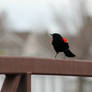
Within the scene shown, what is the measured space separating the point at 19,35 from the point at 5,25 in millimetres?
7416

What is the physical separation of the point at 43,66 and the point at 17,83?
18 centimetres

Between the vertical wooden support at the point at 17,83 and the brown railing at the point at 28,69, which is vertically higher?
the brown railing at the point at 28,69

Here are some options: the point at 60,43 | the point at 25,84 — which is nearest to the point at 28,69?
the point at 25,84

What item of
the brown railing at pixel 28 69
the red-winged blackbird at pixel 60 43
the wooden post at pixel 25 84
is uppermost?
the brown railing at pixel 28 69

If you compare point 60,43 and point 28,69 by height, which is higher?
point 28,69

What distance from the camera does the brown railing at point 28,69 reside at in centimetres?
250

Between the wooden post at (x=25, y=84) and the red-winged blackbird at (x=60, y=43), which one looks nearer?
the wooden post at (x=25, y=84)

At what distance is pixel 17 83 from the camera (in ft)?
8.37

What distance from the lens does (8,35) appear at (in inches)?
1453

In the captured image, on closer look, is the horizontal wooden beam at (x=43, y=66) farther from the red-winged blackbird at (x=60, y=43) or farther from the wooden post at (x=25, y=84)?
the red-winged blackbird at (x=60, y=43)

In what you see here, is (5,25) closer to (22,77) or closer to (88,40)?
(88,40)

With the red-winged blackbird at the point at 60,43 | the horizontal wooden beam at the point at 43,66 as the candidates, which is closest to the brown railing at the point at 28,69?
the horizontal wooden beam at the point at 43,66

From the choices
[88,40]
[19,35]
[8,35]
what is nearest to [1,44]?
[8,35]

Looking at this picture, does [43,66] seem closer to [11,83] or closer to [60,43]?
[11,83]
